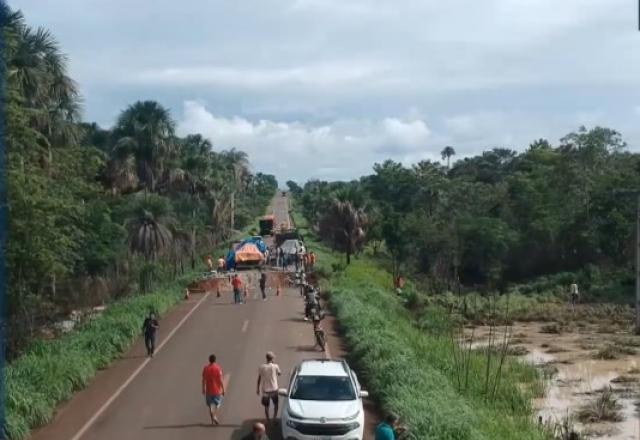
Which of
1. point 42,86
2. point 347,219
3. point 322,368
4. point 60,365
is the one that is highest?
point 42,86

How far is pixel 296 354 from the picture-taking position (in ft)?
85.7

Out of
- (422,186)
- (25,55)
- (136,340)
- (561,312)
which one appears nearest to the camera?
(136,340)

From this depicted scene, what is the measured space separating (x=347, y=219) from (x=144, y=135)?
1421 centimetres

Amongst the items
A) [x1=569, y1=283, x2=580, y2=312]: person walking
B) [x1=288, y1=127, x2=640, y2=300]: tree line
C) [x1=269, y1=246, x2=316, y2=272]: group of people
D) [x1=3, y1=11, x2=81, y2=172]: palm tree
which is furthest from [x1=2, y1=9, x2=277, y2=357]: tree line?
[x1=569, y1=283, x2=580, y2=312]: person walking

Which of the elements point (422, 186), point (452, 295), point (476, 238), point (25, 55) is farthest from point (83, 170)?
point (422, 186)

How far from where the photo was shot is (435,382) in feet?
64.6

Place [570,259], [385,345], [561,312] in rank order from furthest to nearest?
[570,259] → [561,312] → [385,345]

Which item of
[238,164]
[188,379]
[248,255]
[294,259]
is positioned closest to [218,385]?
[188,379]

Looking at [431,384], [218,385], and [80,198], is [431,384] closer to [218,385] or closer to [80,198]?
[218,385]

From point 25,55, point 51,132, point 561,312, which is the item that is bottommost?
point 561,312

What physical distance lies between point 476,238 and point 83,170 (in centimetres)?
4279

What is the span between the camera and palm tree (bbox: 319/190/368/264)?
55.8 metres

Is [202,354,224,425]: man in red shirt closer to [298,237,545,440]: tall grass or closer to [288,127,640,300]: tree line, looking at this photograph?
[298,237,545,440]: tall grass

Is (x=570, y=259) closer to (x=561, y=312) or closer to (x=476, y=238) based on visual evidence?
(x=476, y=238)
